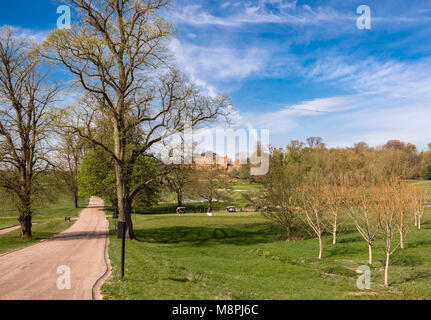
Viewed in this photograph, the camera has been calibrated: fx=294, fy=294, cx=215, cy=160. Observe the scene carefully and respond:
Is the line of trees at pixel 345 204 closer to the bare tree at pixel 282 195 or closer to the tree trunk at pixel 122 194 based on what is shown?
the bare tree at pixel 282 195

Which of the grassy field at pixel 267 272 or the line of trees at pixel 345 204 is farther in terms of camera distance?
the line of trees at pixel 345 204

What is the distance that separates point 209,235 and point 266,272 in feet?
53.0

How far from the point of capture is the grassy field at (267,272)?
32.6ft

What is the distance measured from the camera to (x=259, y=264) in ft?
56.6

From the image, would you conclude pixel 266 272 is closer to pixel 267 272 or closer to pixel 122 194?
pixel 267 272

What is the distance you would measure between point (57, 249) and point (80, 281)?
10.0 m

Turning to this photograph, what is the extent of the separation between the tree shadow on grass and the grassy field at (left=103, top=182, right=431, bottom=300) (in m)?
0.28

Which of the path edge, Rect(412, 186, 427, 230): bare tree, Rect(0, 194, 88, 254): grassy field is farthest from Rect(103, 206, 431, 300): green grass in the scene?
Rect(0, 194, 88, 254): grassy field

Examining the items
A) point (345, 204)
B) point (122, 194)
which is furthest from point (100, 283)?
point (345, 204)

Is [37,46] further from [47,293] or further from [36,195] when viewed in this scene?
[47,293]

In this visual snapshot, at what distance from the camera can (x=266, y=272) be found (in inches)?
606

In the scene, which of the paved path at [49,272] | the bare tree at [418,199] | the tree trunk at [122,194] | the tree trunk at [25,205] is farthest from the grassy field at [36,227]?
the bare tree at [418,199]

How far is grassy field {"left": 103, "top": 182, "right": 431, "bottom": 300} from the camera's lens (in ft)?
32.6
